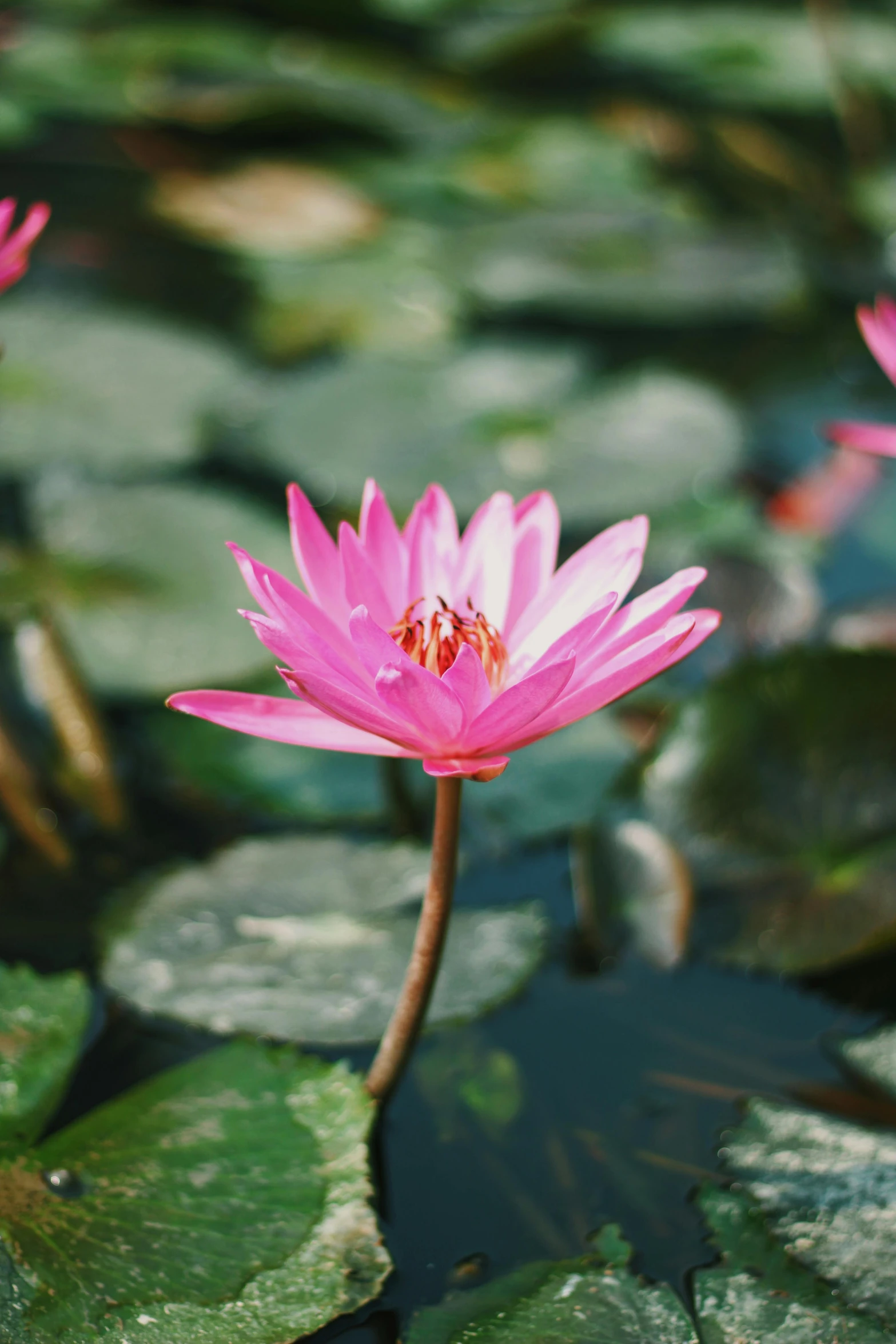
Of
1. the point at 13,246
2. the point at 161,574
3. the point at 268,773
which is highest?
the point at 13,246

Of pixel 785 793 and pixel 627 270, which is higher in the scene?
pixel 627 270

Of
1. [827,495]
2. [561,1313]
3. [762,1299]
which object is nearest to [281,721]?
[561,1313]

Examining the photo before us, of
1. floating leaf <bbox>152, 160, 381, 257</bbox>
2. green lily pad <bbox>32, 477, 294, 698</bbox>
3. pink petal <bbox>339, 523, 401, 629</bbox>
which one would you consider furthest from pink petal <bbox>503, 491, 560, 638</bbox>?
floating leaf <bbox>152, 160, 381, 257</bbox>

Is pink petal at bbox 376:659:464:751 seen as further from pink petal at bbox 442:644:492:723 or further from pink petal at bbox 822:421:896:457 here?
pink petal at bbox 822:421:896:457

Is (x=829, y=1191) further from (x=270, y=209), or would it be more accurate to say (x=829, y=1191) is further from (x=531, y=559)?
(x=270, y=209)

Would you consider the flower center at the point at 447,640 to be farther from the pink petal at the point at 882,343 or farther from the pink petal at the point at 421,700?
the pink petal at the point at 882,343

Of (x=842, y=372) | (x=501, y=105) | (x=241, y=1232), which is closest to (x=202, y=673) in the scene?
(x=241, y=1232)

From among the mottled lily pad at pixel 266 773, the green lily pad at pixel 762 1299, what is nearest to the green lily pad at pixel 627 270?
the mottled lily pad at pixel 266 773
